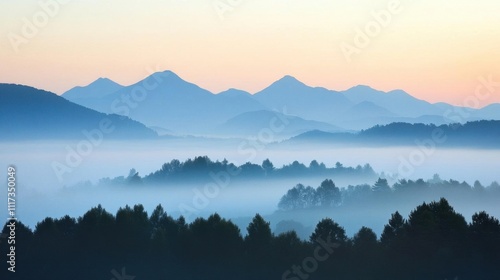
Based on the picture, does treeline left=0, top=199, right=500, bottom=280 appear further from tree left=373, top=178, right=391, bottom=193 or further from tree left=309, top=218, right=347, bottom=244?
tree left=373, top=178, right=391, bottom=193

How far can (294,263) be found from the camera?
54781 millimetres

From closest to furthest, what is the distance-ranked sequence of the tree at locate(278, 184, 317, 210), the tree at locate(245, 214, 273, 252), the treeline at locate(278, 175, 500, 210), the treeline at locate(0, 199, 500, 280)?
the treeline at locate(0, 199, 500, 280) < the tree at locate(245, 214, 273, 252) < the treeline at locate(278, 175, 500, 210) < the tree at locate(278, 184, 317, 210)

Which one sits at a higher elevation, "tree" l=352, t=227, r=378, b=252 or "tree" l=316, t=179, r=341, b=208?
"tree" l=316, t=179, r=341, b=208

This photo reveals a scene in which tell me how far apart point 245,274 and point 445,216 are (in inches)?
674

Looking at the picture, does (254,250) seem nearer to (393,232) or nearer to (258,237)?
(258,237)

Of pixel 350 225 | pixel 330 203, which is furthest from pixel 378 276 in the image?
pixel 330 203

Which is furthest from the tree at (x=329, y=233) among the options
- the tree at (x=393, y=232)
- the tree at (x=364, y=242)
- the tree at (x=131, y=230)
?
the tree at (x=131, y=230)

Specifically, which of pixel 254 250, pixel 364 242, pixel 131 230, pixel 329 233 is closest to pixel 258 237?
pixel 254 250

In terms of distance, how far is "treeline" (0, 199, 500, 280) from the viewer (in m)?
52.3

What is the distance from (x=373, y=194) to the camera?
157 meters

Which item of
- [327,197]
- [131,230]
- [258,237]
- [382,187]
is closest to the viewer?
[258,237]

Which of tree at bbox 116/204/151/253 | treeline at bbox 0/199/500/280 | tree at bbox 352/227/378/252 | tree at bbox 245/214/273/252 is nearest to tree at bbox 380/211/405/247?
treeline at bbox 0/199/500/280

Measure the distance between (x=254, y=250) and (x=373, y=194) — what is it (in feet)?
342

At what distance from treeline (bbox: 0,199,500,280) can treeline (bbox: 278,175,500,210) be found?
9322 centimetres
